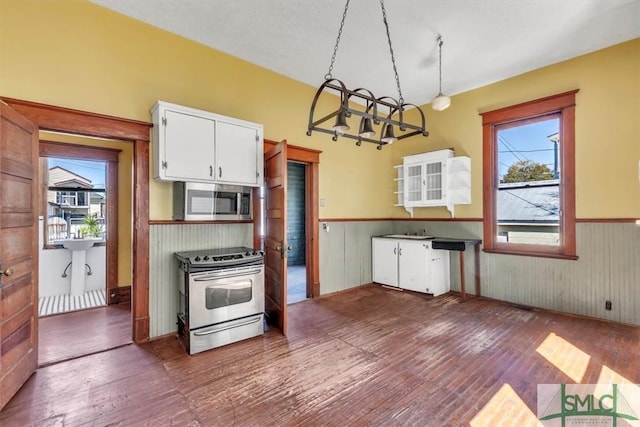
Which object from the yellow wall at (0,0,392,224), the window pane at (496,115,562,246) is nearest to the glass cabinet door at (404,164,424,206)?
the window pane at (496,115,562,246)

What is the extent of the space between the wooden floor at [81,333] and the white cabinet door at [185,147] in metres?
1.81

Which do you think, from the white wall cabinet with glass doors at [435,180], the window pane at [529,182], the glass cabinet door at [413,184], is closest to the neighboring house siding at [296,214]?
the white wall cabinet with glass doors at [435,180]

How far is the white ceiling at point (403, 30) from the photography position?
9.04 feet

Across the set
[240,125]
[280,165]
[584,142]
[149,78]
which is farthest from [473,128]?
[149,78]

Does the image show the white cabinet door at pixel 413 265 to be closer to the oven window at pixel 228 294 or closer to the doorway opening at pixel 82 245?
the oven window at pixel 228 294

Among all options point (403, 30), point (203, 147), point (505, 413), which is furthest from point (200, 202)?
point (505, 413)

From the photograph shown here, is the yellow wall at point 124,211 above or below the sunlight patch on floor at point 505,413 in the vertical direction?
above

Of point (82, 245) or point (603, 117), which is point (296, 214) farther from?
Result: point (603, 117)

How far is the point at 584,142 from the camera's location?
3574mm

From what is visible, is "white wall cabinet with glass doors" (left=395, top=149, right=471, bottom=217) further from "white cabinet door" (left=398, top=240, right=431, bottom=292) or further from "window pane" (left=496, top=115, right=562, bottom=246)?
"white cabinet door" (left=398, top=240, right=431, bottom=292)

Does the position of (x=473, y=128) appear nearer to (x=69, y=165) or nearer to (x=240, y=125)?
(x=240, y=125)

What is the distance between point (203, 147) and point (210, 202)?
59 centimetres

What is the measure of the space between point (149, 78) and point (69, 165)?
334cm

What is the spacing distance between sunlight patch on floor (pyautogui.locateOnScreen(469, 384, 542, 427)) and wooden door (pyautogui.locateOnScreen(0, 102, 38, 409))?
318 centimetres
